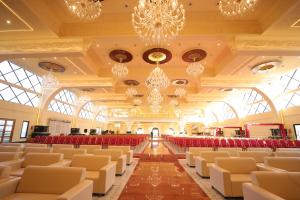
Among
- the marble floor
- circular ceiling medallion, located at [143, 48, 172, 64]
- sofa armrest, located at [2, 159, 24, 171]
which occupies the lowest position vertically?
the marble floor

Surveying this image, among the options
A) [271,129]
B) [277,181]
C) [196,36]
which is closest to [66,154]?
[277,181]

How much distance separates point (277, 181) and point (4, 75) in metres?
13.5

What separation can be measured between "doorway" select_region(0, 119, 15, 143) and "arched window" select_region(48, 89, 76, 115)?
13.1 ft

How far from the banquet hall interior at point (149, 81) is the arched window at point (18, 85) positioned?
7cm

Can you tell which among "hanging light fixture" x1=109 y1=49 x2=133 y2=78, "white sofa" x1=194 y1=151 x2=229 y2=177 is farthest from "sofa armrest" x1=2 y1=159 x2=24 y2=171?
"hanging light fixture" x1=109 y1=49 x2=133 y2=78

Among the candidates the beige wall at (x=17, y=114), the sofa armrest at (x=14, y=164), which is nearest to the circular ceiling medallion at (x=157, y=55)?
the sofa armrest at (x=14, y=164)

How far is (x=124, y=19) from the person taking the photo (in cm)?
642

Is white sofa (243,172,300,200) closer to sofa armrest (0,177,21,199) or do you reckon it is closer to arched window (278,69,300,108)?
sofa armrest (0,177,21,199)

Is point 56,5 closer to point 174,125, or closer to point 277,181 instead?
point 277,181

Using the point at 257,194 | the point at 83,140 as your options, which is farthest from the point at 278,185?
the point at 83,140

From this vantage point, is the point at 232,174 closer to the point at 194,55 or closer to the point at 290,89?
the point at 194,55

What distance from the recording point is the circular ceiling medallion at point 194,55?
887 centimetres

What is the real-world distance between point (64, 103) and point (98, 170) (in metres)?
15.1

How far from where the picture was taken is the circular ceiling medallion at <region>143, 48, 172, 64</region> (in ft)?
28.3
